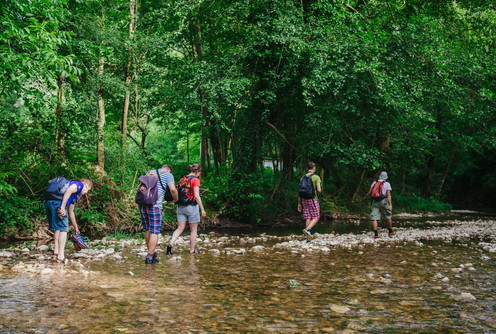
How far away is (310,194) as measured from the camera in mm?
12320

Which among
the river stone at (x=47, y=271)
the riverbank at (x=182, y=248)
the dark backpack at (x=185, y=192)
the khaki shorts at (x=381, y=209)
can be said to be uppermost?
the dark backpack at (x=185, y=192)

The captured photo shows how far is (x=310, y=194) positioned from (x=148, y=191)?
18.4 ft

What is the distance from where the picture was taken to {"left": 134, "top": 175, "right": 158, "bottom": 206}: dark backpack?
823cm

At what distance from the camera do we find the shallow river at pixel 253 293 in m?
4.30

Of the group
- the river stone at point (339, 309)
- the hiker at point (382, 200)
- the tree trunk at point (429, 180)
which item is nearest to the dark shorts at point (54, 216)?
the river stone at point (339, 309)

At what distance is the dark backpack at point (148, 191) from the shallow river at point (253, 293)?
1.24 metres

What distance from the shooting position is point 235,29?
21.3 meters

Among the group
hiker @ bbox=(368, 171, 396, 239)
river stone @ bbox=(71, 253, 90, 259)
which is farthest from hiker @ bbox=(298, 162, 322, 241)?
river stone @ bbox=(71, 253, 90, 259)

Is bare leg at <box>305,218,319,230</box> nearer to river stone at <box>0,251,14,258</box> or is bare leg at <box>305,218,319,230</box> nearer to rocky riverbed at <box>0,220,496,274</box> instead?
rocky riverbed at <box>0,220,496,274</box>

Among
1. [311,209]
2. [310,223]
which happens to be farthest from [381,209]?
[310,223]

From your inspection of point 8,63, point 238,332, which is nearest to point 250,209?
point 8,63

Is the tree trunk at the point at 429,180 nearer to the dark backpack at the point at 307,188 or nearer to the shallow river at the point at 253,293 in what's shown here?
the dark backpack at the point at 307,188

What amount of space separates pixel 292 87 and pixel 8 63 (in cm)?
1284

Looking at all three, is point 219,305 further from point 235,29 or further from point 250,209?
point 235,29
